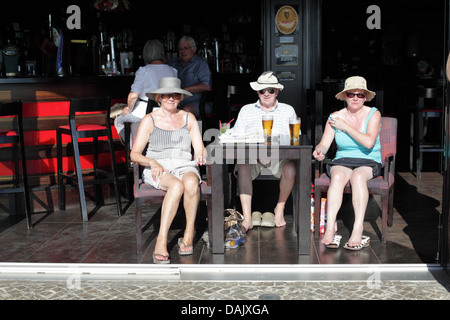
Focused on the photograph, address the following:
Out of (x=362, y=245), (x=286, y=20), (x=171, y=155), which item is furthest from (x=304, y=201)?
(x=286, y=20)

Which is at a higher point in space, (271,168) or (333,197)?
(271,168)

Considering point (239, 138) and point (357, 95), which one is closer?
point (239, 138)

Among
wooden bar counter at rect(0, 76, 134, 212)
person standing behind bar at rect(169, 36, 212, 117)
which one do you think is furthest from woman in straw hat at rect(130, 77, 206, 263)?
person standing behind bar at rect(169, 36, 212, 117)

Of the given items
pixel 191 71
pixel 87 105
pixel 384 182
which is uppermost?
pixel 191 71

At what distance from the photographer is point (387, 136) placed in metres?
4.58

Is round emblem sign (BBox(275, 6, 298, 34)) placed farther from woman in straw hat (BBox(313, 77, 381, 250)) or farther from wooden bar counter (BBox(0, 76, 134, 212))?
woman in straw hat (BBox(313, 77, 381, 250))

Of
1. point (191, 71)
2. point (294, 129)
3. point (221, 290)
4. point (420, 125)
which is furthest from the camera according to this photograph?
point (420, 125)

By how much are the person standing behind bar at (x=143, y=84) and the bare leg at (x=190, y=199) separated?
1450 mm

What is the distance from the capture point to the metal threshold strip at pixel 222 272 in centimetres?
355

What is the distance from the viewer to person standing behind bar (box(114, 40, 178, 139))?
524cm

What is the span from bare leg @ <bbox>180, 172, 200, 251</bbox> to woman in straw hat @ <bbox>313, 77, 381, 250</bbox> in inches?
36.6

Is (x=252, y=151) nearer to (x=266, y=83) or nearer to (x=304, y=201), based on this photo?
(x=304, y=201)

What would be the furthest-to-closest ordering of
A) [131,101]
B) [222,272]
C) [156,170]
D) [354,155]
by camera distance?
[131,101] → [354,155] → [156,170] → [222,272]

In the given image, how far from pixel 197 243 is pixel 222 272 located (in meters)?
0.65
